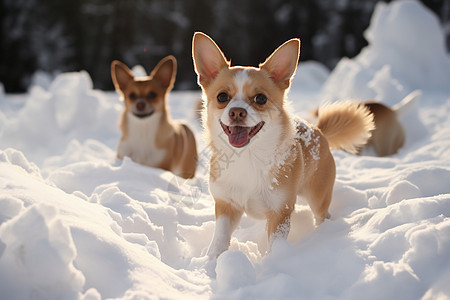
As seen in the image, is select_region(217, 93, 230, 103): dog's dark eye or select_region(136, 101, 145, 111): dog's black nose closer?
select_region(217, 93, 230, 103): dog's dark eye

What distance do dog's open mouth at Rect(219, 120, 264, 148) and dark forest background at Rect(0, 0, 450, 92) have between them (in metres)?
15.0

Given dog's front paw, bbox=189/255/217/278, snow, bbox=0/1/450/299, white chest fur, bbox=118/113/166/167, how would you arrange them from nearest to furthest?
snow, bbox=0/1/450/299
dog's front paw, bbox=189/255/217/278
white chest fur, bbox=118/113/166/167

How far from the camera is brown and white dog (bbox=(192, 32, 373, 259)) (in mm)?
2068

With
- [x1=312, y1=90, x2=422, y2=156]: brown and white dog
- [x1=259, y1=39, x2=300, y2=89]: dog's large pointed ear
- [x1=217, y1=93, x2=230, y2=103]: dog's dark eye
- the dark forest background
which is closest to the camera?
[x1=217, y1=93, x2=230, y2=103]: dog's dark eye

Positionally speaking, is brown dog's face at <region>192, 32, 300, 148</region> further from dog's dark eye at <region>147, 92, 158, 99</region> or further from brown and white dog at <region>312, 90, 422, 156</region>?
brown and white dog at <region>312, 90, 422, 156</region>

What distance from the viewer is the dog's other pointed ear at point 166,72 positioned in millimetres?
4262

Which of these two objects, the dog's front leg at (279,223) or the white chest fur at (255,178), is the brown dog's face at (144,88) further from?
the dog's front leg at (279,223)

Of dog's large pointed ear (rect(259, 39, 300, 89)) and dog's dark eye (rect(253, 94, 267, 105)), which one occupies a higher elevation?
dog's large pointed ear (rect(259, 39, 300, 89))

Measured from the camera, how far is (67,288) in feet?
4.66

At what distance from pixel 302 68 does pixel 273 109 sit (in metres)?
10.5

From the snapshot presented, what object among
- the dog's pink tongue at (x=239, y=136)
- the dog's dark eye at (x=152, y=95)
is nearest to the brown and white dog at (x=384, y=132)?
the dog's dark eye at (x=152, y=95)

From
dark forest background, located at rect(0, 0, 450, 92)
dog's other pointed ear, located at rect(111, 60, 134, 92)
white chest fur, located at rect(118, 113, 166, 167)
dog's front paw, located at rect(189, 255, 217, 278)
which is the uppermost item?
dog's front paw, located at rect(189, 255, 217, 278)

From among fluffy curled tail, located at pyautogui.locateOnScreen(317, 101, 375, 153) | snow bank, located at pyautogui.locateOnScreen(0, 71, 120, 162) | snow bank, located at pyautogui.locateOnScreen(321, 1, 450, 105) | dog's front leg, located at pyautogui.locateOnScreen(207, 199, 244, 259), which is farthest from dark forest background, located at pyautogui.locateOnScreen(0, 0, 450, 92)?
dog's front leg, located at pyautogui.locateOnScreen(207, 199, 244, 259)

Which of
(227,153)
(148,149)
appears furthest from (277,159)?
(148,149)
